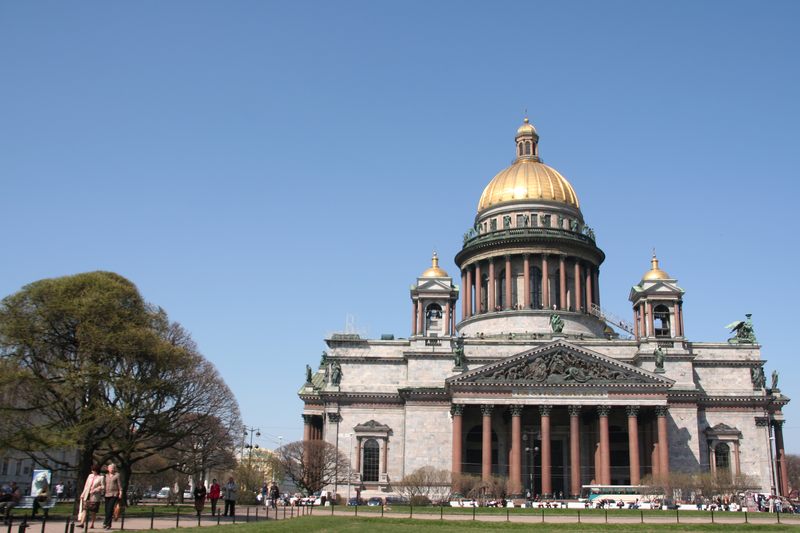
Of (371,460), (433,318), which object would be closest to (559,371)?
(433,318)

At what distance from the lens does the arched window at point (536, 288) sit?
89.0 meters

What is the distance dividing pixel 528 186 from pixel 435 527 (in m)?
62.6

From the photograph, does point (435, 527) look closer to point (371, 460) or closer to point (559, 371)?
point (559, 371)

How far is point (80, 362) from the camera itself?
46.2m

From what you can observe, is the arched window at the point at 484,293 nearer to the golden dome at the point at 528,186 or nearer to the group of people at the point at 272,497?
the golden dome at the point at 528,186

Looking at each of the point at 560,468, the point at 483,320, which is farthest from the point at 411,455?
the point at 483,320

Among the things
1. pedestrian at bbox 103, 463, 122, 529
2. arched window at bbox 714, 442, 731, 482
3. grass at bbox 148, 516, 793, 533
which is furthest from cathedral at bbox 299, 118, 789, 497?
pedestrian at bbox 103, 463, 122, 529

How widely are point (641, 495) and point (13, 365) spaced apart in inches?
1882

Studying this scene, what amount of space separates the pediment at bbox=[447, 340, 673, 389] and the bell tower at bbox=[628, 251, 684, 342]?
8144 mm

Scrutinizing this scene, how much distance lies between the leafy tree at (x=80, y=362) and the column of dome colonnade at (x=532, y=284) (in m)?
47.0

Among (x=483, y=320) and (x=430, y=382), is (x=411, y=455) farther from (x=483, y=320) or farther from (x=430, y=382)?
(x=483, y=320)

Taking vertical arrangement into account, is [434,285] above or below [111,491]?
above

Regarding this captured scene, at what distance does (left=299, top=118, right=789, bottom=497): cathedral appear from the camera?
7275 centimetres

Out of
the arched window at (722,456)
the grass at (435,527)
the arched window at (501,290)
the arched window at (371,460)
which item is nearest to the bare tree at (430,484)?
the arched window at (371,460)
